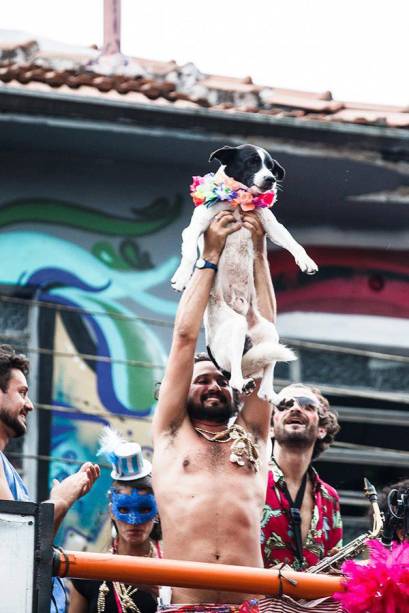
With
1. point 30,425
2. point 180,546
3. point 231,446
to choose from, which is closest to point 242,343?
point 231,446

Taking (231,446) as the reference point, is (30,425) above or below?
above

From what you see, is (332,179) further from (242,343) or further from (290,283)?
(242,343)

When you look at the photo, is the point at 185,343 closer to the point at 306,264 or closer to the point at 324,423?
the point at 306,264

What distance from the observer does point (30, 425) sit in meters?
11.5

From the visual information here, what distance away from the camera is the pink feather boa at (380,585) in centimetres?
616

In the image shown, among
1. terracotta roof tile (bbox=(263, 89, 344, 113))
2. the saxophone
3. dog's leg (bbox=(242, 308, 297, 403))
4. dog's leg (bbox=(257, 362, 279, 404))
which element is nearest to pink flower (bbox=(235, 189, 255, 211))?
dog's leg (bbox=(242, 308, 297, 403))

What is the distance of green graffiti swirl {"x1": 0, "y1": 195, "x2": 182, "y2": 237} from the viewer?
1191 centimetres

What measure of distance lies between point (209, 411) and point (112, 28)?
704 cm

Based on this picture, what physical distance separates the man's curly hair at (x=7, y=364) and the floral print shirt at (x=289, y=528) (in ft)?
4.11

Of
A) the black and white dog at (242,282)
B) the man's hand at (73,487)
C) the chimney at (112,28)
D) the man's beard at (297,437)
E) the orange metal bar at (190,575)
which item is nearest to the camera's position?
the orange metal bar at (190,575)

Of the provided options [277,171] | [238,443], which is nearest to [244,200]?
[277,171]

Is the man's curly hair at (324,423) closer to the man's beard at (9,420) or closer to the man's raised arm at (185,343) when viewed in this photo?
the man's raised arm at (185,343)

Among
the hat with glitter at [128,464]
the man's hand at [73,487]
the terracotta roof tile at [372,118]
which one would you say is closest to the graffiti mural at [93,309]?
the terracotta roof tile at [372,118]

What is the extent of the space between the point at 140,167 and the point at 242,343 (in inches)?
204
